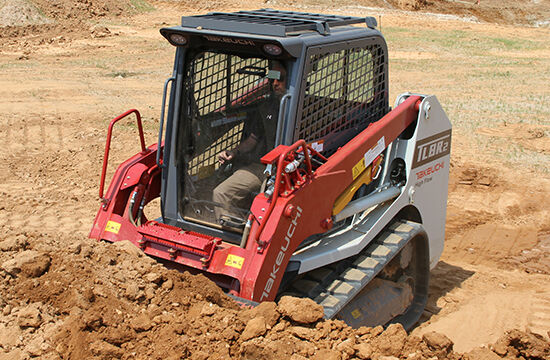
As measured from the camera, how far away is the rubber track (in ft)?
14.7

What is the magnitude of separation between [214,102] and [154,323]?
1805 mm

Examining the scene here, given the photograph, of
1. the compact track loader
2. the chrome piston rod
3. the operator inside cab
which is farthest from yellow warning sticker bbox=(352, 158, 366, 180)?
the operator inside cab

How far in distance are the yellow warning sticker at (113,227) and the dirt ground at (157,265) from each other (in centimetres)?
35

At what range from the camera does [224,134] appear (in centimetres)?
481

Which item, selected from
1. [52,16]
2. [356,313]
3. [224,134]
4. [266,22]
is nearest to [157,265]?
[224,134]

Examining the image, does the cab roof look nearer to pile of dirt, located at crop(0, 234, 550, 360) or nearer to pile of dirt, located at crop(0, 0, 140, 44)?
pile of dirt, located at crop(0, 234, 550, 360)

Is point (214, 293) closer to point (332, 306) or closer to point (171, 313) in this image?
point (171, 313)

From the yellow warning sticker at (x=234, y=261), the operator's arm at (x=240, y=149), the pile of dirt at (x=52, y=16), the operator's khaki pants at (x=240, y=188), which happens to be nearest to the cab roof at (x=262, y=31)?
the operator's arm at (x=240, y=149)

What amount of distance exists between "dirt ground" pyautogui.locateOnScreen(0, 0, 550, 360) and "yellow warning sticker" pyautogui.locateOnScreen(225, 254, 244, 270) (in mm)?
228

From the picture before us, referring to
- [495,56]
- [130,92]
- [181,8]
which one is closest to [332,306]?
[130,92]

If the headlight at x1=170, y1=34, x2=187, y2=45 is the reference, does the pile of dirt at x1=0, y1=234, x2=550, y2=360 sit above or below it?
below

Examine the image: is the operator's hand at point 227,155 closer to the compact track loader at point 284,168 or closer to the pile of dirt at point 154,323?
the compact track loader at point 284,168

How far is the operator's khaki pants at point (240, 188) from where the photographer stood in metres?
4.66

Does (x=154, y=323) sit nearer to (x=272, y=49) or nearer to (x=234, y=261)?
(x=234, y=261)
